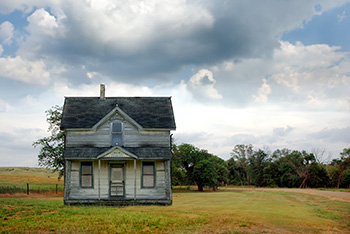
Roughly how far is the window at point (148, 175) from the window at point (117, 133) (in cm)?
252

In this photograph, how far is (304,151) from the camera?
6588cm

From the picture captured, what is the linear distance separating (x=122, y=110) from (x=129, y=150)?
126 inches

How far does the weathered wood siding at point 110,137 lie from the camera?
78.8 feet

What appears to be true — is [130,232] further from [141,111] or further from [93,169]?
[141,111]

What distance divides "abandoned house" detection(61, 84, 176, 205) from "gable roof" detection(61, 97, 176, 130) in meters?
0.08

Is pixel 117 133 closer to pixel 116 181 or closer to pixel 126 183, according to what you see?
pixel 116 181

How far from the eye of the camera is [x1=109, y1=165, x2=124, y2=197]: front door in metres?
23.3

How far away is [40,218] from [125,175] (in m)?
8.64

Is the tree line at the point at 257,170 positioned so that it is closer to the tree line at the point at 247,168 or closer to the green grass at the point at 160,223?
the tree line at the point at 247,168

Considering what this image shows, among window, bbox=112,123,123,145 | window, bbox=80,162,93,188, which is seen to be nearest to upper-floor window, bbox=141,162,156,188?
window, bbox=112,123,123,145

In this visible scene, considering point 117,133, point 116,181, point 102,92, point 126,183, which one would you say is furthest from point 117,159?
point 102,92

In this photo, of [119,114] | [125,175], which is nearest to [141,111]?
[119,114]

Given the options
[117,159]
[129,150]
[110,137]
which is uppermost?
[110,137]

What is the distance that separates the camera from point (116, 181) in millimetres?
23562
